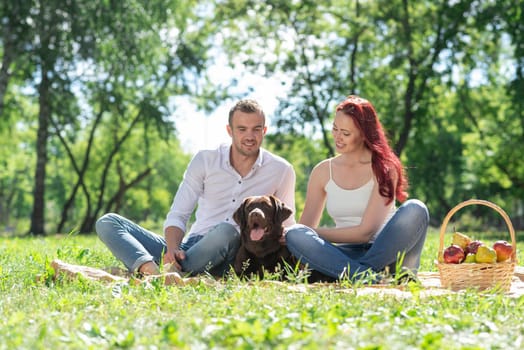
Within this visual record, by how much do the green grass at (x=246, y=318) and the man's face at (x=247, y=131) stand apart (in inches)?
58.8

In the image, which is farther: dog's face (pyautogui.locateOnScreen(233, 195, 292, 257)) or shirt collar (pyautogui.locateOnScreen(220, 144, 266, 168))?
shirt collar (pyautogui.locateOnScreen(220, 144, 266, 168))

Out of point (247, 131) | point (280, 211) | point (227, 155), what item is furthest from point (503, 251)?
point (227, 155)

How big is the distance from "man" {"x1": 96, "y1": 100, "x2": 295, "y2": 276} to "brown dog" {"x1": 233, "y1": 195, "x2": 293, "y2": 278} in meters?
0.21

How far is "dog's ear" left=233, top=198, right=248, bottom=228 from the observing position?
6133 millimetres

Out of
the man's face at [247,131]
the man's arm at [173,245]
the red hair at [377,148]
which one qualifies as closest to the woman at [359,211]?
the red hair at [377,148]

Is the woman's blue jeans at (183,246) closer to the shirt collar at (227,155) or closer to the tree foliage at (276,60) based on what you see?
the shirt collar at (227,155)

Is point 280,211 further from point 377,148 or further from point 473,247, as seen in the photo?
point 473,247

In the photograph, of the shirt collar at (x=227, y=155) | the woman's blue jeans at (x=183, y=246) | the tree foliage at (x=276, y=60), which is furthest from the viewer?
the tree foliage at (x=276, y=60)

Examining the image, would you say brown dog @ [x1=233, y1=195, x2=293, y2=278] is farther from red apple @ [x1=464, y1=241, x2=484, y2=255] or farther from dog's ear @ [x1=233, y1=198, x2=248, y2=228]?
red apple @ [x1=464, y1=241, x2=484, y2=255]

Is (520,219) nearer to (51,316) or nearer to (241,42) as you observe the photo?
(241,42)

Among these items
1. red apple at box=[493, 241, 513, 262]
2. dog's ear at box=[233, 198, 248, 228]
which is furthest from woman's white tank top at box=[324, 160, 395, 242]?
red apple at box=[493, 241, 513, 262]

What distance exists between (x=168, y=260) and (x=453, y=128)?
100ft

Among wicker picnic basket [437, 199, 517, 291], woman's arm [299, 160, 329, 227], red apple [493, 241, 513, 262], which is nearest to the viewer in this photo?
wicker picnic basket [437, 199, 517, 291]

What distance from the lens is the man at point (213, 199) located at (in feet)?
20.9
